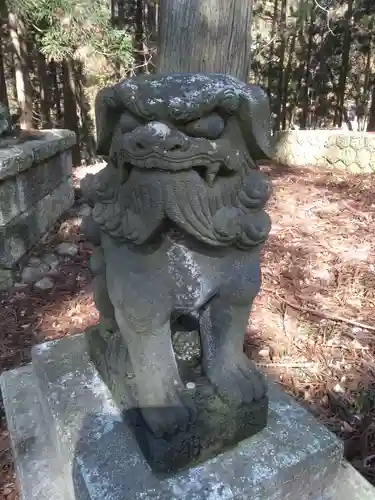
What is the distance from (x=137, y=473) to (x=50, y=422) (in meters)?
0.37

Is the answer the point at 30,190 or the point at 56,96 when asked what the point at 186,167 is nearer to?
the point at 30,190

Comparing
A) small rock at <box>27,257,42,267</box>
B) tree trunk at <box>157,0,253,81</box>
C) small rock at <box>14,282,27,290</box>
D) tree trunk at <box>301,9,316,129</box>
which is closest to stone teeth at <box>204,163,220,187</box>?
tree trunk at <box>157,0,253,81</box>

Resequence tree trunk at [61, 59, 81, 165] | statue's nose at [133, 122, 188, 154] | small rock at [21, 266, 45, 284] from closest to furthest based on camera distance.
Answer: statue's nose at [133, 122, 188, 154]
small rock at [21, 266, 45, 284]
tree trunk at [61, 59, 81, 165]

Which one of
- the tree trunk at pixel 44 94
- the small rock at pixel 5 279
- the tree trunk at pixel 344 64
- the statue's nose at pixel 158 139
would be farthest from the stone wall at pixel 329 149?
the statue's nose at pixel 158 139

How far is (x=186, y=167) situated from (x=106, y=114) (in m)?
0.25

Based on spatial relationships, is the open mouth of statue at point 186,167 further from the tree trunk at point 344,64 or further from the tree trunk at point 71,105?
the tree trunk at point 344,64

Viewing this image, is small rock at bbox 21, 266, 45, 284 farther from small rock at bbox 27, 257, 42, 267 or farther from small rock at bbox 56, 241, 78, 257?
small rock at bbox 56, 241, 78, 257

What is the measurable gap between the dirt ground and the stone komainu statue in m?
0.75

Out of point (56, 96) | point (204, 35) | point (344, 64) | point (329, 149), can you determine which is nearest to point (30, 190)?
point (204, 35)

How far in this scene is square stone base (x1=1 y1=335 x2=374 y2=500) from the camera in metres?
1.03

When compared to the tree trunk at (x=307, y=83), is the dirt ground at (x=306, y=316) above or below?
below

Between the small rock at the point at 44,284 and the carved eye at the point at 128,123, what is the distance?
1891 mm

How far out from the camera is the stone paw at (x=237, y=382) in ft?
3.54

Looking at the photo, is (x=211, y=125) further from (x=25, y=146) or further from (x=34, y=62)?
(x=34, y=62)
